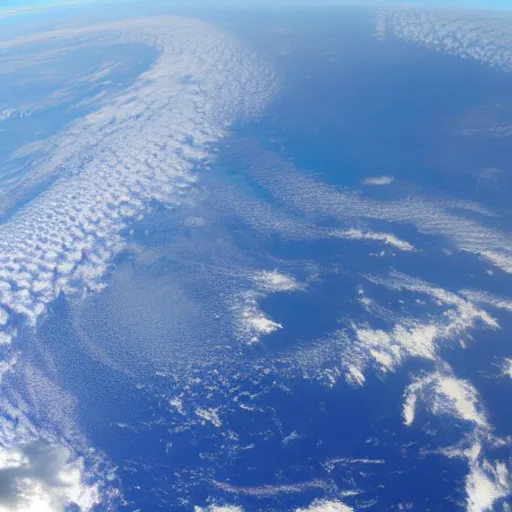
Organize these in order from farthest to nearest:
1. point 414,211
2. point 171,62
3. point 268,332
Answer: point 171,62 → point 414,211 → point 268,332

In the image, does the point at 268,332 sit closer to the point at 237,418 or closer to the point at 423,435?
the point at 237,418

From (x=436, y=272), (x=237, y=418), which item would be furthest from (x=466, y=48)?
(x=237, y=418)

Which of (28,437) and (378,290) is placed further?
(378,290)

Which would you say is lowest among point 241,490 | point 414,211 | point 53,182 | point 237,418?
point 241,490

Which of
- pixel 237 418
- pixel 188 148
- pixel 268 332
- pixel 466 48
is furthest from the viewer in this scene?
pixel 466 48

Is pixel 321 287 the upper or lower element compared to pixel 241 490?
upper

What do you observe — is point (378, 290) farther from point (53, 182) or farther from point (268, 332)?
point (53, 182)
